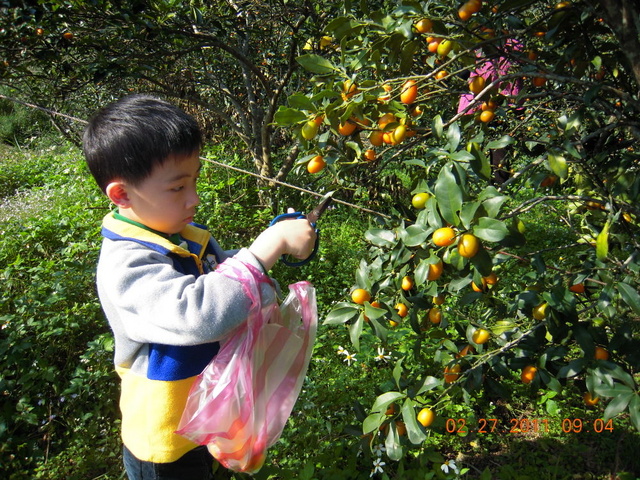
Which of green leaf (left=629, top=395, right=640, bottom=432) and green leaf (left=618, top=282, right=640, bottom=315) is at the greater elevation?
green leaf (left=618, top=282, right=640, bottom=315)

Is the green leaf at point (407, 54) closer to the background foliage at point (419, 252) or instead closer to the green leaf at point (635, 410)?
the background foliage at point (419, 252)

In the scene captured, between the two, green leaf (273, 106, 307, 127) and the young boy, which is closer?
the young boy

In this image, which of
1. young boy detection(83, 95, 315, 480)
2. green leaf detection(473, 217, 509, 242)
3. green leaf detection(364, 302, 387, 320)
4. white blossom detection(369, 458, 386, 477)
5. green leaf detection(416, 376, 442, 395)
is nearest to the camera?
green leaf detection(473, 217, 509, 242)

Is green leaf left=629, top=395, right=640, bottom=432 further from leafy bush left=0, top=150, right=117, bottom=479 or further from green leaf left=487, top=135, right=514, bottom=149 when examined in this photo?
leafy bush left=0, top=150, right=117, bottom=479

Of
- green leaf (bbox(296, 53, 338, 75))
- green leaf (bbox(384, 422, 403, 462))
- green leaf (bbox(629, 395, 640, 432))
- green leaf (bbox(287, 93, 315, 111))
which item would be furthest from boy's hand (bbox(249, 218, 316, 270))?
green leaf (bbox(629, 395, 640, 432))

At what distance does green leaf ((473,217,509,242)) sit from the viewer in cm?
83

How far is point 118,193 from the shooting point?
3.39 feet

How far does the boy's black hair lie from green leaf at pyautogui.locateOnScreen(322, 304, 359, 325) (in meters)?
0.48

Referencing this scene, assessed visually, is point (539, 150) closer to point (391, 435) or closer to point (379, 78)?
point (379, 78)

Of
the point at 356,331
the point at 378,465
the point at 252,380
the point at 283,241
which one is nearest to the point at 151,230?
the point at 283,241

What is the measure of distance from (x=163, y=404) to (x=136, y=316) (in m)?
0.21

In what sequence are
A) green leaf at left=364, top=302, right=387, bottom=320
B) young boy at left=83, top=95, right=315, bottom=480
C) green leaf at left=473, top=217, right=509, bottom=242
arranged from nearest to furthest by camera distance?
green leaf at left=473, top=217, right=509, bottom=242 < young boy at left=83, top=95, right=315, bottom=480 < green leaf at left=364, top=302, right=387, bottom=320

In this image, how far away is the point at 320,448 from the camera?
5.81 ft

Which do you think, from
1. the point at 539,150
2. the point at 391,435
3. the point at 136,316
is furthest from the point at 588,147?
the point at 136,316
